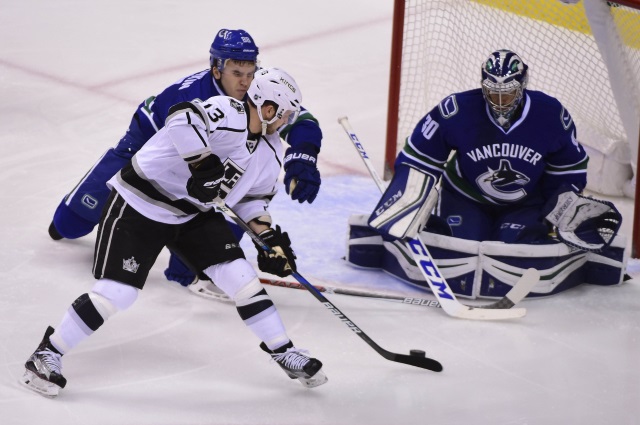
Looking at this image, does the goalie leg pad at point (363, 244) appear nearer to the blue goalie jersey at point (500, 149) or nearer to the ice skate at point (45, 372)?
the blue goalie jersey at point (500, 149)

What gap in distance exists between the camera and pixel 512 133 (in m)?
4.39

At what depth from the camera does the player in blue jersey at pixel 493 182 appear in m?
4.38

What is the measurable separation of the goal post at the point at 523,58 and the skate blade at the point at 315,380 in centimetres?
188

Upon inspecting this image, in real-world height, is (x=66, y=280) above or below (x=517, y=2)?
below

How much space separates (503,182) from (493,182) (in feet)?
0.12

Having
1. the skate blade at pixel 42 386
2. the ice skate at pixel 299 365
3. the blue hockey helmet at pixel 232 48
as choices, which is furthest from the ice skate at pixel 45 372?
the blue hockey helmet at pixel 232 48

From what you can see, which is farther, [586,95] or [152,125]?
[586,95]

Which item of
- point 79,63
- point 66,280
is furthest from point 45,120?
point 66,280

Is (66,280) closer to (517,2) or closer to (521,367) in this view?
(521,367)

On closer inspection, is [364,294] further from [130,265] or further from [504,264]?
[130,265]

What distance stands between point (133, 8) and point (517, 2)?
307 cm

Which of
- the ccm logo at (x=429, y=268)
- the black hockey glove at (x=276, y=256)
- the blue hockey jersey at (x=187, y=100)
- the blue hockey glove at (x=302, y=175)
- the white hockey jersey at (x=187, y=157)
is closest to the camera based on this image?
the white hockey jersey at (x=187, y=157)

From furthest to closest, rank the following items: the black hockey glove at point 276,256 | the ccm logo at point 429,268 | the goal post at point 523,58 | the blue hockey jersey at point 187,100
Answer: the goal post at point 523,58 < the ccm logo at point 429,268 < the blue hockey jersey at point 187,100 < the black hockey glove at point 276,256

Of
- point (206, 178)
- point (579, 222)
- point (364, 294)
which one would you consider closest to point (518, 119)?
point (579, 222)
